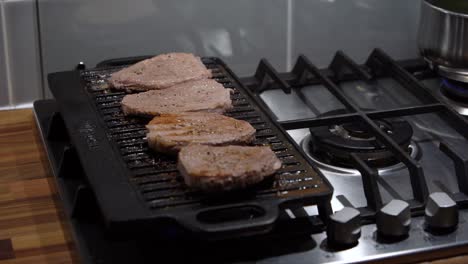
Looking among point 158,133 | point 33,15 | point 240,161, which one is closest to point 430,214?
point 240,161

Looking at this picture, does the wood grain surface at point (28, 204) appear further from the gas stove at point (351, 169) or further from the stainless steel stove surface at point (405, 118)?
the stainless steel stove surface at point (405, 118)

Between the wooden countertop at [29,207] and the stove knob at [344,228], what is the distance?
0.05 m

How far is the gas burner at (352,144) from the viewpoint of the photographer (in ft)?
3.90

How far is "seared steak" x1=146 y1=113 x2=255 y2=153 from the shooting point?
107cm

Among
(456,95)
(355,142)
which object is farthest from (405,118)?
(355,142)

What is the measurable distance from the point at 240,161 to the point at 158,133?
0.12m

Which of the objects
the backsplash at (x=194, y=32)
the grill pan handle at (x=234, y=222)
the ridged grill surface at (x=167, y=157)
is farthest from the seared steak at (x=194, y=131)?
the backsplash at (x=194, y=32)

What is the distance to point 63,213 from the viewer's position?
1.12 m

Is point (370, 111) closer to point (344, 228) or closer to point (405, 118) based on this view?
point (405, 118)

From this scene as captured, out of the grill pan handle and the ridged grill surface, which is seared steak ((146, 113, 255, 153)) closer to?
the ridged grill surface

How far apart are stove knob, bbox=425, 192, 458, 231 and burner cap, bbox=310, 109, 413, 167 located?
159mm

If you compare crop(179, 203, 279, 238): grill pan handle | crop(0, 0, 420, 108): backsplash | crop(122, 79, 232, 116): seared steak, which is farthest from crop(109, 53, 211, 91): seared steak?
crop(179, 203, 279, 238): grill pan handle

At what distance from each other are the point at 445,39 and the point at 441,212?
39cm

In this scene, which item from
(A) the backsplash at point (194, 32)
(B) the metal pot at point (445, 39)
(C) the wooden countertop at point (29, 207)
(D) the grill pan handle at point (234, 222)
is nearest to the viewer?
(D) the grill pan handle at point (234, 222)
